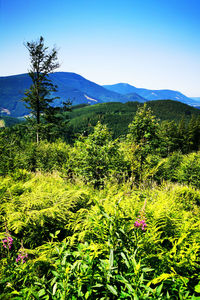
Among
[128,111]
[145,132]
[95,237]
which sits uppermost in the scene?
[128,111]

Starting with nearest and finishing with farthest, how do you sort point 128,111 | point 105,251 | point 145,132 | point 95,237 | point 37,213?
point 105,251, point 95,237, point 37,213, point 145,132, point 128,111

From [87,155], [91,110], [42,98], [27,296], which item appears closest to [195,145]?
[42,98]

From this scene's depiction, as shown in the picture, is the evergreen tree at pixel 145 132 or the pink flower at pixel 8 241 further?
the evergreen tree at pixel 145 132

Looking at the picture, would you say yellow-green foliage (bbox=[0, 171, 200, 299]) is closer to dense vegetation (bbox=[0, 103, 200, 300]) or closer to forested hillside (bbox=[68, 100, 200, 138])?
dense vegetation (bbox=[0, 103, 200, 300])

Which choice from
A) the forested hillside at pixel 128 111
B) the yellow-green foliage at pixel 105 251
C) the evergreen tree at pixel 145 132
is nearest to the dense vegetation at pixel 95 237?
the yellow-green foliage at pixel 105 251

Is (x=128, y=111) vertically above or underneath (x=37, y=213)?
above

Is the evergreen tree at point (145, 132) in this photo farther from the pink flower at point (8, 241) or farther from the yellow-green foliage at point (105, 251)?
the pink flower at point (8, 241)

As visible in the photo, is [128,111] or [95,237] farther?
[128,111]

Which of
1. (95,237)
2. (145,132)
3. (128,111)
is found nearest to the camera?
(95,237)

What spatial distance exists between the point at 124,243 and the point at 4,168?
541 centimetres

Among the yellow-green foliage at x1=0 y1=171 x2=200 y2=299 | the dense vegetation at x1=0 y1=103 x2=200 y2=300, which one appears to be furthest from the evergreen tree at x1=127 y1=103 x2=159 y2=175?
the yellow-green foliage at x1=0 y1=171 x2=200 y2=299

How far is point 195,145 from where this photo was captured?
59562 millimetres

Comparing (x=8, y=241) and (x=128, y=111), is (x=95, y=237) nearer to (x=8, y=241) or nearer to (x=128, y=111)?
(x=8, y=241)

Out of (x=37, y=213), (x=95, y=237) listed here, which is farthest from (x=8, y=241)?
(x=95, y=237)
